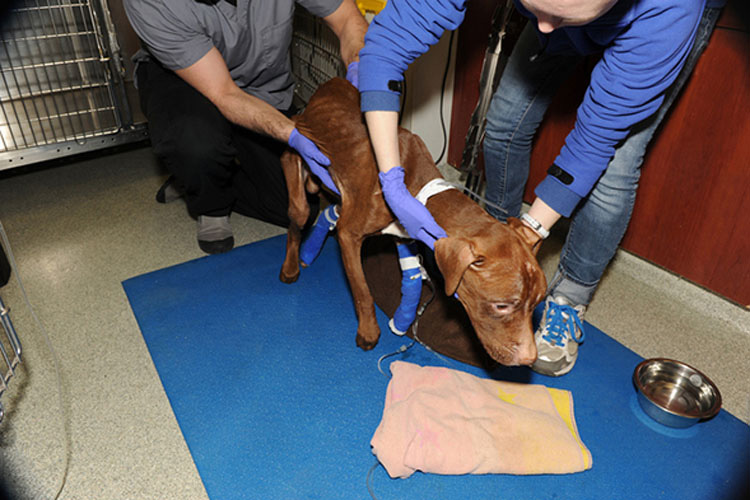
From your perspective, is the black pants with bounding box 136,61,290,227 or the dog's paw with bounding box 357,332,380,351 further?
the black pants with bounding box 136,61,290,227

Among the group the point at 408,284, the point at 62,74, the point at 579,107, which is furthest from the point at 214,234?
the point at 62,74

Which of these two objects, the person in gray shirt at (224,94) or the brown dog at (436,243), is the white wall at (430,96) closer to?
the person in gray shirt at (224,94)

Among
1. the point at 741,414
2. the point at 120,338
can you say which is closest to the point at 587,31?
the point at 741,414

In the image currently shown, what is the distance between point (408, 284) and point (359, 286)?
0.64 feet

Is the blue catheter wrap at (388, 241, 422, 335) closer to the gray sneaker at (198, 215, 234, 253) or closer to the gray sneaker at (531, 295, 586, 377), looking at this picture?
the gray sneaker at (531, 295, 586, 377)

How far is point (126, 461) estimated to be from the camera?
1.70m

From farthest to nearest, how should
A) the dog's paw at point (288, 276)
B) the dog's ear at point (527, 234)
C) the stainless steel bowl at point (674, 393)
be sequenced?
the dog's paw at point (288, 276), the stainless steel bowl at point (674, 393), the dog's ear at point (527, 234)

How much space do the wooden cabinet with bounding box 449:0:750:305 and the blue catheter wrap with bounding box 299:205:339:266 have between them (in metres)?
1.31

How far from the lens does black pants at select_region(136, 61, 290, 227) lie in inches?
99.3

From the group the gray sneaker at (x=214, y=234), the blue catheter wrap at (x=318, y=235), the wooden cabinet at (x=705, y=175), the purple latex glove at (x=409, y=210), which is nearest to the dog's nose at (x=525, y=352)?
the purple latex glove at (x=409, y=210)

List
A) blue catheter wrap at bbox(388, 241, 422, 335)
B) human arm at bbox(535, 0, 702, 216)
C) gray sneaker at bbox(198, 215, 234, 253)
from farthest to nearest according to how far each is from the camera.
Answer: gray sneaker at bbox(198, 215, 234, 253)
blue catheter wrap at bbox(388, 241, 422, 335)
human arm at bbox(535, 0, 702, 216)

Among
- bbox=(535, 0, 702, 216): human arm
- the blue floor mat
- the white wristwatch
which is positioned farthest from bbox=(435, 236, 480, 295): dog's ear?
the blue floor mat

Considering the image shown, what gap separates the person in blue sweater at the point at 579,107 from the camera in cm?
134

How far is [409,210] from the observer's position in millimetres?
1676
